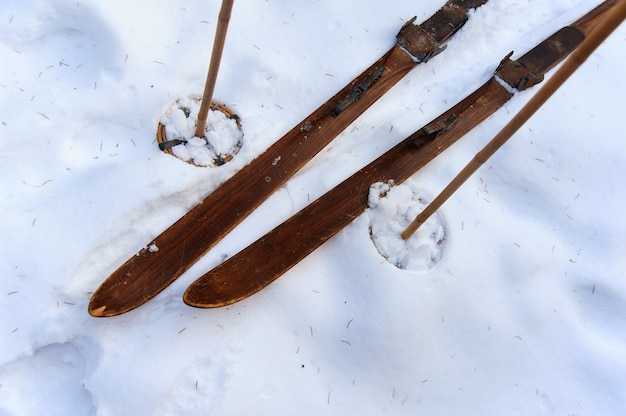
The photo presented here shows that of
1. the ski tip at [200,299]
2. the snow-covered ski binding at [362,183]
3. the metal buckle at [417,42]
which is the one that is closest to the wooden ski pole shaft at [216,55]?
the snow-covered ski binding at [362,183]

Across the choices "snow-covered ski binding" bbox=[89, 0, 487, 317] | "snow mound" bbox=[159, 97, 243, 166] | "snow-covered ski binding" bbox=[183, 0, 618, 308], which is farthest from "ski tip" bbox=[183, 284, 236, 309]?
"snow mound" bbox=[159, 97, 243, 166]

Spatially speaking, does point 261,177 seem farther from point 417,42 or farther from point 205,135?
point 417,42

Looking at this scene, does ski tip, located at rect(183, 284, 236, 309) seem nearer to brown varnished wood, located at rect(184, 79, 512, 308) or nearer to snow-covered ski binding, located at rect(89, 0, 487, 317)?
brown varnished wood, located at rect(184, 79, 512, 308)

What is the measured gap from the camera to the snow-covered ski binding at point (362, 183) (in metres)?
1.83

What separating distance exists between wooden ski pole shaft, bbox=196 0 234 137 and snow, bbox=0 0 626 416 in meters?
0.25

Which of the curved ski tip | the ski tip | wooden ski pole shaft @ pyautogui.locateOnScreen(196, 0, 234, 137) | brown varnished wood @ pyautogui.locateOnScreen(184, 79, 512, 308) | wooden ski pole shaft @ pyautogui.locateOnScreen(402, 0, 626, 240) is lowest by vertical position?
the curved ski tip

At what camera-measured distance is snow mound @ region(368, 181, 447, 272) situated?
1.94 metres

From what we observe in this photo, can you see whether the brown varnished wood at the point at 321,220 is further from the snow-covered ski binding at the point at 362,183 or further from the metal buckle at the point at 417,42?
the metal buckle at the point at 417,42

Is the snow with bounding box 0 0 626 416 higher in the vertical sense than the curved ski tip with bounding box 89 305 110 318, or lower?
higher

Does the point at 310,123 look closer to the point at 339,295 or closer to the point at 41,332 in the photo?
the point at 339,295

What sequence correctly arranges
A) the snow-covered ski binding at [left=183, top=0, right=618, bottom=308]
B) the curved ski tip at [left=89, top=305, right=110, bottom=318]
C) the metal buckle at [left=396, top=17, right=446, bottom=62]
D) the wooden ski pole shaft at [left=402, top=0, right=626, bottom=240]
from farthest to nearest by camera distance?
the metal buckle at [left=396, top=17, right=446, bottom=62], the snow-covered ski binding at [left=183, top=0, right=618, bottom=308], the curved ski tip at [left=89, top=305, right=110, bottom=318], the wooden ski pole shaft at [left=402, top=0, right=626, bottom=240]

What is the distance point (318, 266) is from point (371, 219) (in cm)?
31

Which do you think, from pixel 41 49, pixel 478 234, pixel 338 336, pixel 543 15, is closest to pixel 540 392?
pixel 478 234

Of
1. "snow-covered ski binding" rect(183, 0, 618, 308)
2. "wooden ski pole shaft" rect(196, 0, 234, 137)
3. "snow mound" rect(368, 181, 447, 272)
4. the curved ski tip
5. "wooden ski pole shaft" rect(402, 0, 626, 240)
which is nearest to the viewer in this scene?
"wooden ski pole shaft" rect(402, 0, 626, 240)
